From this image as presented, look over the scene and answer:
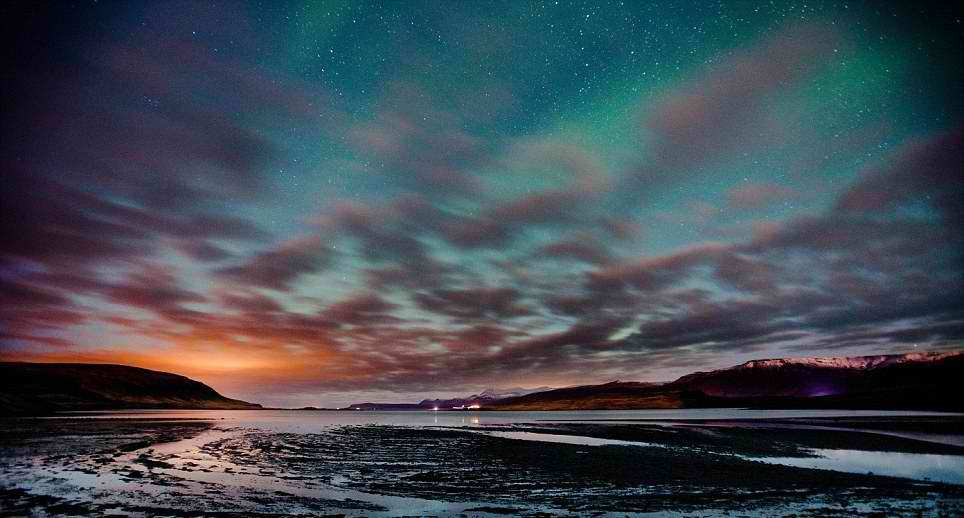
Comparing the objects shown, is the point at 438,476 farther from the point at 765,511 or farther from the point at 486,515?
the point at 765,511

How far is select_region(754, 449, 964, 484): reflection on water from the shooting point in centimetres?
2473

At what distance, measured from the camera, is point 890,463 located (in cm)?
2953

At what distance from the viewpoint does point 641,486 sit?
857 inches

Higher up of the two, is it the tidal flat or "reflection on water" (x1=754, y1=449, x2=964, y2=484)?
the tidal flat

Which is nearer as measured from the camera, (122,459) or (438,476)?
(438,476)

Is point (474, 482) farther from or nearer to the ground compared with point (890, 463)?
farther from the ground

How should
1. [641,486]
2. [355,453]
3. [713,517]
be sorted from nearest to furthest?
[713,517]
[641,486]
[355,453]

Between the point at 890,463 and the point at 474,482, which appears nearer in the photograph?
the point at 474,482

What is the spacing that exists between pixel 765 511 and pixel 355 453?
27864 millimetres

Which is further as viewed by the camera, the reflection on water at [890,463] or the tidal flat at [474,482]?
the reflection on water at [890,463]

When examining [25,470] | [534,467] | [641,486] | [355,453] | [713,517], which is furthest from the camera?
[355,453]

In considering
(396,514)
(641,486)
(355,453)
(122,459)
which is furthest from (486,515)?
(122,459)

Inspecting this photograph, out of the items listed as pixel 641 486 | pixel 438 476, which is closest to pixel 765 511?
pixel 641 486

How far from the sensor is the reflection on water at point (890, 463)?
24734 mm
